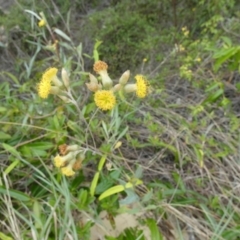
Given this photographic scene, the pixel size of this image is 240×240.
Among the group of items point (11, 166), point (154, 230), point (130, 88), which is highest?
point (130, 88)

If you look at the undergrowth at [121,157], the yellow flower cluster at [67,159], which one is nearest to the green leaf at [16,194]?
the undergrowth at [121,157]

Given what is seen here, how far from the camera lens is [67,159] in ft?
3.88

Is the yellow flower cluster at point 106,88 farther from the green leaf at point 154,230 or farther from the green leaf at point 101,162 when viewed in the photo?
the green leaf at point 154,230

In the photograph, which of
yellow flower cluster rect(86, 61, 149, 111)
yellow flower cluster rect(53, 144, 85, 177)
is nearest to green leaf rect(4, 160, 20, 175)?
yellow flower cluster rect(53, 144, 85, 177)

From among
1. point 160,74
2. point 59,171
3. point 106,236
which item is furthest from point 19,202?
point 160,74

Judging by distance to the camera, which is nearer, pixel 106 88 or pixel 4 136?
pixel 106 88

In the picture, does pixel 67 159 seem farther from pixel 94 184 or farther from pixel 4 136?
pixel 4 136

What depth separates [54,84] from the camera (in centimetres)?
125

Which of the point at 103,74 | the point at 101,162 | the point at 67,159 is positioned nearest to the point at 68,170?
the point at 67,159

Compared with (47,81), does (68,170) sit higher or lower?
lower

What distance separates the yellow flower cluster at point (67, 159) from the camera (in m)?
1.18

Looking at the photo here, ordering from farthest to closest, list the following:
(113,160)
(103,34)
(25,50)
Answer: (25,50)
(103,34)
(113,160)

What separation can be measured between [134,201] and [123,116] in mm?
313

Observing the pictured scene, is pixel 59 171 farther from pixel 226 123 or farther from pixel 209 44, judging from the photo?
pixel 209 44
